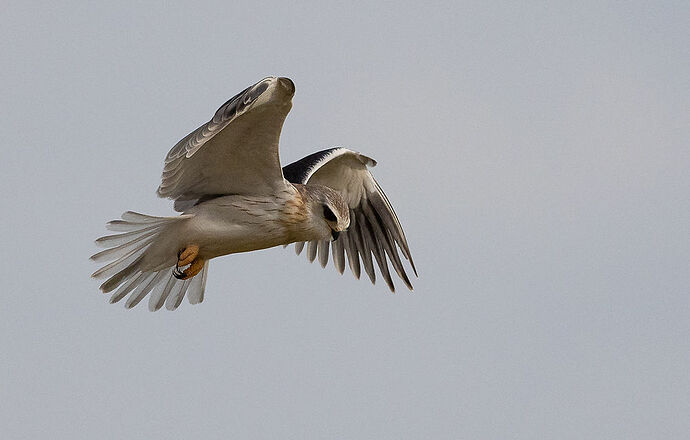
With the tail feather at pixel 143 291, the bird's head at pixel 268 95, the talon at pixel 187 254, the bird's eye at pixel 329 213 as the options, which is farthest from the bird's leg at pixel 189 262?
the bird's head at pixel 268 95

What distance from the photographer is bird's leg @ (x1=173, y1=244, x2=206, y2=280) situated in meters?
11.8

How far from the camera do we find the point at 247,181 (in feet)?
38.6

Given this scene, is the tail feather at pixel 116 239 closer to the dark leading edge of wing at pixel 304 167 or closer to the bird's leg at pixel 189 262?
the bird's leg at pixel 189 262

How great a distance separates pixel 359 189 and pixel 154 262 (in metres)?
2.99

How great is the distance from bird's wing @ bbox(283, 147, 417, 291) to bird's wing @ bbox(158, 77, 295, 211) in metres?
2.26

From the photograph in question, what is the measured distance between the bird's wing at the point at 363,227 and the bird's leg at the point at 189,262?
207cm

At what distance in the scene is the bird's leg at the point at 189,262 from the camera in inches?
466

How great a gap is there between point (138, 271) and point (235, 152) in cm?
165

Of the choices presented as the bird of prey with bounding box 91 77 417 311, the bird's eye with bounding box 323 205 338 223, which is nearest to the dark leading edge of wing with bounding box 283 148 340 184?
the bird of prey with bounding box 91 77 417 311

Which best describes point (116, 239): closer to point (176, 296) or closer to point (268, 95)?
point (176, 296)

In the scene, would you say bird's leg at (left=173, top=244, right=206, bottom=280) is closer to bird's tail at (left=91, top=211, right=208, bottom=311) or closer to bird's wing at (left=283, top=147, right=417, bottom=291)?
bird's tail at (left=91, top=211, right=208, bottom=311)

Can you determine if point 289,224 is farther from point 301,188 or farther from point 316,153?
point 316,153

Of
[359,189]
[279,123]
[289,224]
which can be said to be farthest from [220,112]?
[359,189]

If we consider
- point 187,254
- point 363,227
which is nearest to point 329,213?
point 187,254
